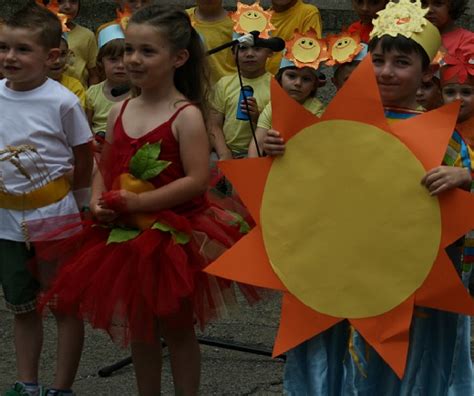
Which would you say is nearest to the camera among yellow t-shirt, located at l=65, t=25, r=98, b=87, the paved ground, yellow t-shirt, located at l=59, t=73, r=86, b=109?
the paved ground

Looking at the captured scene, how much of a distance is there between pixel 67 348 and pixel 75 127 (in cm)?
89

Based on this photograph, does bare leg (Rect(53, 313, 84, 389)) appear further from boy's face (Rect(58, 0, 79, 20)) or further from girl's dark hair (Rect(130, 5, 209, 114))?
boy's face (Rect(58, 0, 79, 20))

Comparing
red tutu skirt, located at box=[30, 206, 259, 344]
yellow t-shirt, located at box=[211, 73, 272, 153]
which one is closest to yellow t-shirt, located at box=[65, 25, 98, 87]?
yellow t-shirt, located at box=[211, 73, 272, 153]

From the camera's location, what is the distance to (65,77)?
6770 millimetres

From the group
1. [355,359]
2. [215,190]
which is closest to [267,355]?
[215,190]

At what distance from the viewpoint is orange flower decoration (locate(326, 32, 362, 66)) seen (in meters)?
5.46

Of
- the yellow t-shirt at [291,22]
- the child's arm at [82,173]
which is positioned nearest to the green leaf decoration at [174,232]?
the child's arm at [82,173]

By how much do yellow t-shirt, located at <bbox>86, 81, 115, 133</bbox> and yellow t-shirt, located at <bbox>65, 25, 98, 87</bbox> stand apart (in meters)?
0.58

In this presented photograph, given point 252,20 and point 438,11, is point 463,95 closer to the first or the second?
point 438,11

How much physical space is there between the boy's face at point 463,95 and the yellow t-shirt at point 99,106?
2228mm

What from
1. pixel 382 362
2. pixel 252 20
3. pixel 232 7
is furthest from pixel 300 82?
pixel 232 7

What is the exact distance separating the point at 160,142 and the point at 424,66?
3.20ft

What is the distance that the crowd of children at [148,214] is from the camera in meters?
3.79

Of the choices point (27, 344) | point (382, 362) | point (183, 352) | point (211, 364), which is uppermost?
point (382, 362)
